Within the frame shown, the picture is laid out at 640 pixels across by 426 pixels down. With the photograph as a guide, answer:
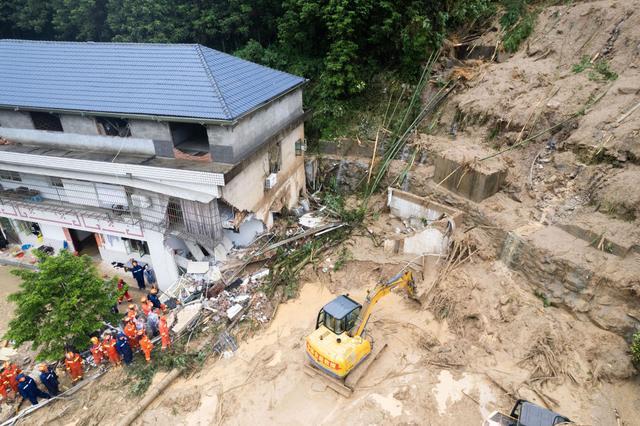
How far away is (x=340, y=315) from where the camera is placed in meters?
11.6

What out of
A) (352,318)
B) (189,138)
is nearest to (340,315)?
(352,318)

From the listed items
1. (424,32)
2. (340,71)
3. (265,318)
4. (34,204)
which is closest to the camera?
(265,318)

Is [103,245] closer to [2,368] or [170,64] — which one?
[2,368]

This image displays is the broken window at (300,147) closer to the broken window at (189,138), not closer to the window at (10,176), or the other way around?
the broken window at (189,138)

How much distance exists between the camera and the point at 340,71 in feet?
68.8

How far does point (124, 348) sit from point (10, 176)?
11.9 metres

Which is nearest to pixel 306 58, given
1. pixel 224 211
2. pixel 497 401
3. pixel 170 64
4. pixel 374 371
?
pixel 170 64

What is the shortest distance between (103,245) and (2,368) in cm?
638

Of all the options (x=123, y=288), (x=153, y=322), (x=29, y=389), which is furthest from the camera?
(x=123, y=288)

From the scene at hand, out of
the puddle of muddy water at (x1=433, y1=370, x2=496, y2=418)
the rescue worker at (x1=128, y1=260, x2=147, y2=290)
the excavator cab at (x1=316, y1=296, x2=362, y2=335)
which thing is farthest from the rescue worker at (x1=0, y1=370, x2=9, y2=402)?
the puddle of muddy water at (x1=433, y1=370, x2=496, y2=418)

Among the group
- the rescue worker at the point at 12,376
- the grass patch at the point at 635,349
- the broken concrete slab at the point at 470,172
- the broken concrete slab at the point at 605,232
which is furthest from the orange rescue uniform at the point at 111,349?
the broken concrete slab at the point at 605,232

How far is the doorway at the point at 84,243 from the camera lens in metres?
19.6

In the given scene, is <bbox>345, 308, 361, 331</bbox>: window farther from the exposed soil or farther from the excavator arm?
the exposed soil

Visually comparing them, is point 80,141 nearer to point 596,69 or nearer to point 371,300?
point 371,300
